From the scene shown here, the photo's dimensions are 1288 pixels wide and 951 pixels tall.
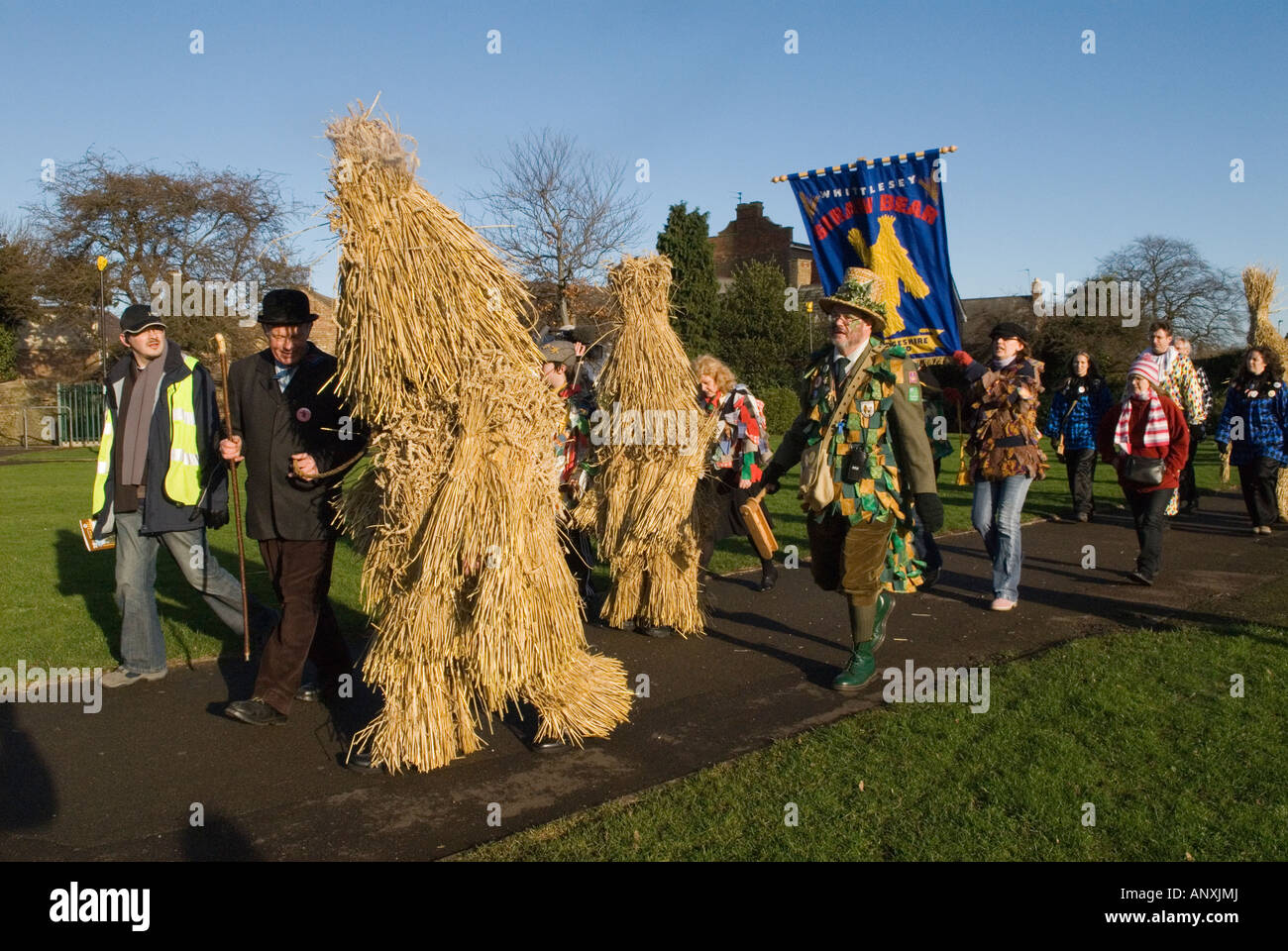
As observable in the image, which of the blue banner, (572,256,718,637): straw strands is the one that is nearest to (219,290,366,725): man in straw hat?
(572,256,718,637): straw strands

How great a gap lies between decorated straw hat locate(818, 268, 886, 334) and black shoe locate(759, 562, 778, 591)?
3.12 metres

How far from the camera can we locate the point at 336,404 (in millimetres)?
5188

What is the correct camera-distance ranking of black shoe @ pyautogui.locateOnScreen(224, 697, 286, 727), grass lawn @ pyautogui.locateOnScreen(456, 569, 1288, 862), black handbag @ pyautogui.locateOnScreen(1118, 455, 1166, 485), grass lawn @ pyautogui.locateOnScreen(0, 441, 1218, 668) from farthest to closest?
black handbag @ pyautogui.locateOnScreen(1118, 455, 1166, 485)
grass lawn @ pyautogui.locateOnScreen(0, 441, 1218, 668)
black shoe @ pyautogui.locateOnScreen(224, 697, 286, 727)
grass lawn @ pyautogui.locateOnScreen(456, 569, 1288, 862)

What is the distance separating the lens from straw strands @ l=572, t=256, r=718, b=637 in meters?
6.73

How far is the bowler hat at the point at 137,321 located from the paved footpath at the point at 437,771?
201 centimetres

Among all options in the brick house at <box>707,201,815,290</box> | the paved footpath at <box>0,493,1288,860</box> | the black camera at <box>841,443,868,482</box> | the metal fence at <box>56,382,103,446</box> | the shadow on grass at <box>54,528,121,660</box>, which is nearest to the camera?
the paved footpath at <box>0,493,1288,860</box>

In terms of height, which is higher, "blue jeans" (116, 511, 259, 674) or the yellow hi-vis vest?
the yellow hi-vis vest

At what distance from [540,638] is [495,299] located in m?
1.50

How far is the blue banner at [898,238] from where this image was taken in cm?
884

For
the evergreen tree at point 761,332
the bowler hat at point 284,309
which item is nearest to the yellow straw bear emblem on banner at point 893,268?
the bowler hat at point 284,309
